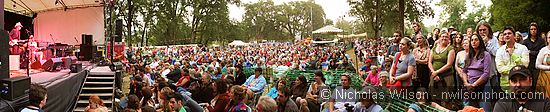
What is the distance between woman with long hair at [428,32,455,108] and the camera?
5387mm

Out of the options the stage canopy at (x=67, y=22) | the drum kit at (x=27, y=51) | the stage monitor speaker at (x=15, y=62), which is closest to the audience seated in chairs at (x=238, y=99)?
the drum kit at (x=27, y=51)

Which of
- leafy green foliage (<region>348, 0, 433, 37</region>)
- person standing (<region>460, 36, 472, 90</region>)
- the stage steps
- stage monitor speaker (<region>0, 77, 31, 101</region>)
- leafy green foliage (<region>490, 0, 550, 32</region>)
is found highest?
leafy green foliage (<region>348, 0, 433, 37</region>)

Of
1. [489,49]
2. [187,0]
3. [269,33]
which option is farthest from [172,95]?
[269,33]

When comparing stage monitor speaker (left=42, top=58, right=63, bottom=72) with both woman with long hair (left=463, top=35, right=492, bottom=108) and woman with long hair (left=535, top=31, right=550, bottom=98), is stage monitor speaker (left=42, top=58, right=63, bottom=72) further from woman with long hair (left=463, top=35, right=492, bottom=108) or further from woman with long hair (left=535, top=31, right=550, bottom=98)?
woman with long hair (left=535, top=31, right=550, bottom=98)

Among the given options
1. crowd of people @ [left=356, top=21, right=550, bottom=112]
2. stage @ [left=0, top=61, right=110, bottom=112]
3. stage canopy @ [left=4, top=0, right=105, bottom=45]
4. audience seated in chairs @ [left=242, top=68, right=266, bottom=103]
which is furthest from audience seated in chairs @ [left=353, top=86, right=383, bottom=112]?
stage canopy @ [left=4, top=0, right=105, bottom=45]

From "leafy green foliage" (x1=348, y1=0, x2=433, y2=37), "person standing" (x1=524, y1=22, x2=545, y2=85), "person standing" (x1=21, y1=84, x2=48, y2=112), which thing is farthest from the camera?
"leafy green foliage" (x1=348, y1=0, x2=433, y2=37)

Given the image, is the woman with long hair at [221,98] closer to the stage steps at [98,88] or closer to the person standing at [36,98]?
the person standing at [36,98]

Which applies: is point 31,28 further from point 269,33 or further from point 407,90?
point 269,33

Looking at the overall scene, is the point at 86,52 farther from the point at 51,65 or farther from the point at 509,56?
the point at 509,56

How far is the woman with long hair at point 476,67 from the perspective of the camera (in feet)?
15.9

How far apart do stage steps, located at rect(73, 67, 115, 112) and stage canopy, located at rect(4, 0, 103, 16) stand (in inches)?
186

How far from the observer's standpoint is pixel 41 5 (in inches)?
653

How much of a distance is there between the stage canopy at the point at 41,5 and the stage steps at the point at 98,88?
186 inches

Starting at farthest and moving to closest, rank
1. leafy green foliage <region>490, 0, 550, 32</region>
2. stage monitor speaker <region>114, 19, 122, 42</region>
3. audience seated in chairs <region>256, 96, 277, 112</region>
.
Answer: leafy green foliage <region>490, 0, 550, 32</region>, stage monitor speaker <region>114, 19, 122, 42</region>, audience seated in chairs <region>256, 96, 277, 112</region>
